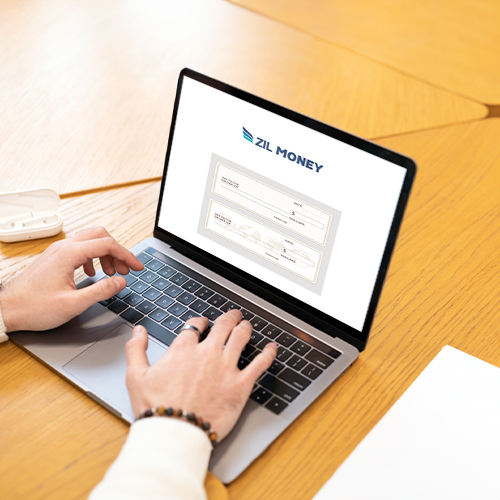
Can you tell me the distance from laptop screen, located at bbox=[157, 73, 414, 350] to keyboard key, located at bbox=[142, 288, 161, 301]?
10cm

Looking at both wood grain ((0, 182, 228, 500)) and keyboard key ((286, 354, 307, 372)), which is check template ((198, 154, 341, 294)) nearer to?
keyboard key ((286, 354, 307, 372))

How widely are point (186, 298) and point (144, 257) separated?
0.12 metres

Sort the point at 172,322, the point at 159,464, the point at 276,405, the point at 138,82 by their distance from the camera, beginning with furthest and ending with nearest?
the point at 138,82, the point at 172,322, the point at 276,405, the point at 159,464

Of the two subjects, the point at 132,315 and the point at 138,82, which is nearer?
A: the point at 132,315

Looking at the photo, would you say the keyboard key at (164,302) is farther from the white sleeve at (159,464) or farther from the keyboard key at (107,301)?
the white sleeve at (159,464)

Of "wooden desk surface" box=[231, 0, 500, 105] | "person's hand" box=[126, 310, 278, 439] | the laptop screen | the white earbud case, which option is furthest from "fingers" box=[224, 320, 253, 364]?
"wooden desk surface" box=[231, 0, 500, 105]

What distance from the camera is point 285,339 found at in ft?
2.58

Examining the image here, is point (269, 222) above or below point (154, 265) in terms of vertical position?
above

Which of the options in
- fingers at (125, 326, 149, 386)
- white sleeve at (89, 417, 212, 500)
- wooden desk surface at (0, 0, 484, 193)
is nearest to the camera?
white sleeve at (89, 417, 212, 500)

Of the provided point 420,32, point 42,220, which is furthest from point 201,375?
point 420,32

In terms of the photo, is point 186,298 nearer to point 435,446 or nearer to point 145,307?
point 145,307

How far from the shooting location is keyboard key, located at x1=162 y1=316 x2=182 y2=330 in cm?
80

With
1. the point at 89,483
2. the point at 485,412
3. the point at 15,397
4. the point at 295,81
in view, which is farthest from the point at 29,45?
the point at 485,412

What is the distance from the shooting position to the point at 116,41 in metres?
1.60
